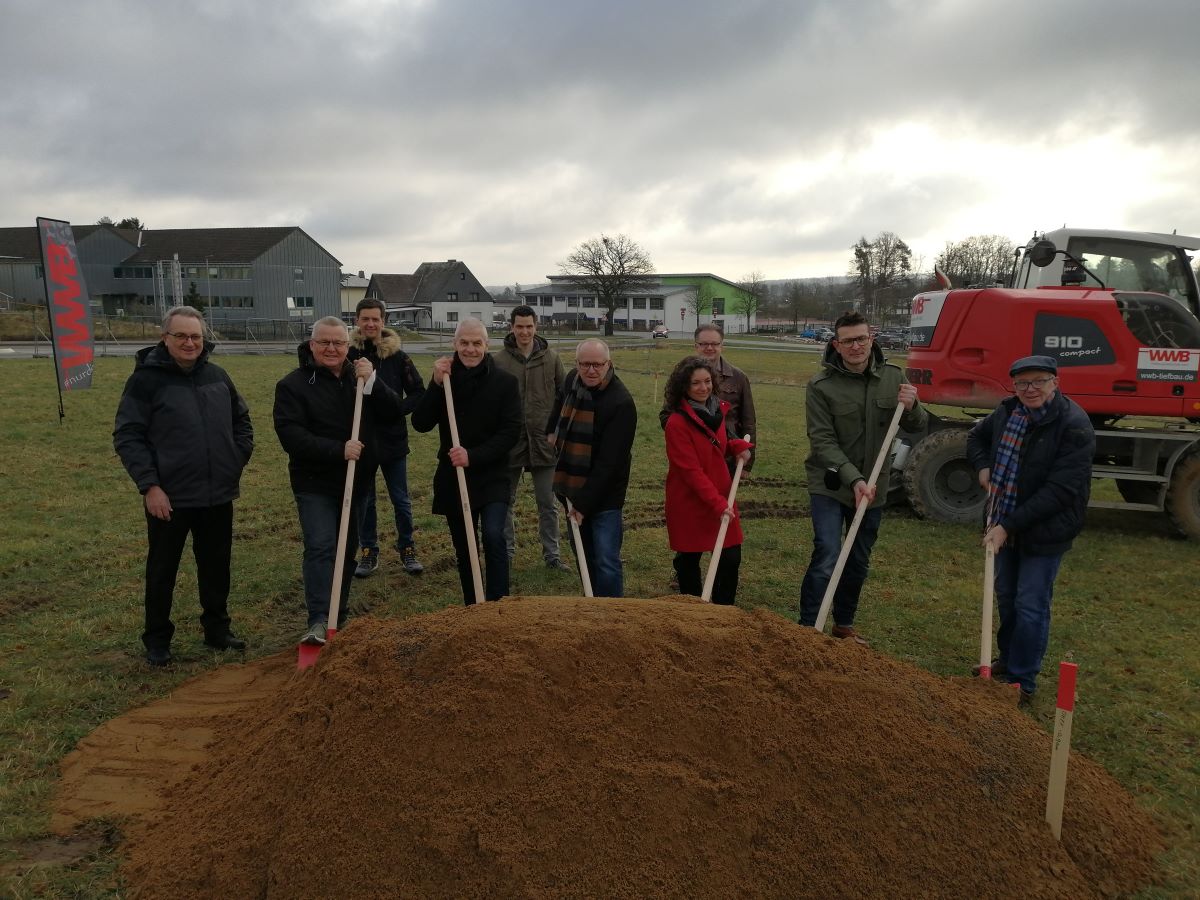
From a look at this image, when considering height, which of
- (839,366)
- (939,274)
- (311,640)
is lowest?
(311,640)

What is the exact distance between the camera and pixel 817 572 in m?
5.06

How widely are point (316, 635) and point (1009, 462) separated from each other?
13.3 feet

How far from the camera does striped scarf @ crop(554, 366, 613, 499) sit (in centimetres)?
502

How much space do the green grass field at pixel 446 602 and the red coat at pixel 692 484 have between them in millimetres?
1430

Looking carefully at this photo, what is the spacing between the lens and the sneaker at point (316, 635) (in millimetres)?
4750

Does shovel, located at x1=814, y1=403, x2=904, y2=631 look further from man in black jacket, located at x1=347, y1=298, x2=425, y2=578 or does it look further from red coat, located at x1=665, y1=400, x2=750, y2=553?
man in black jacket, located at x1=347, y1=298, x2=425, y2=578

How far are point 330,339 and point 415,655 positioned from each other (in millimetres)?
2311

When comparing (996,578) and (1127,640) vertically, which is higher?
(996,578)

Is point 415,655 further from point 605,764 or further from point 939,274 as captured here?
point 939,274

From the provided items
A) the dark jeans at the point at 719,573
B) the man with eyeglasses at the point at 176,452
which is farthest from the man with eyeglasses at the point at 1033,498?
the man with eyeglasses at the point at 176,452

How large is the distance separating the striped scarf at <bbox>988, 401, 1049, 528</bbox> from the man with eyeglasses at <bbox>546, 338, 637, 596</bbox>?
82.6 inches

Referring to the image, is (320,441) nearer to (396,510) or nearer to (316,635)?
(316,635)

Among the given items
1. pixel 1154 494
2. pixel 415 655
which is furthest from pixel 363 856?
pixel 1154 494

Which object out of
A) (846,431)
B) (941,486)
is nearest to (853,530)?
(846,431)
